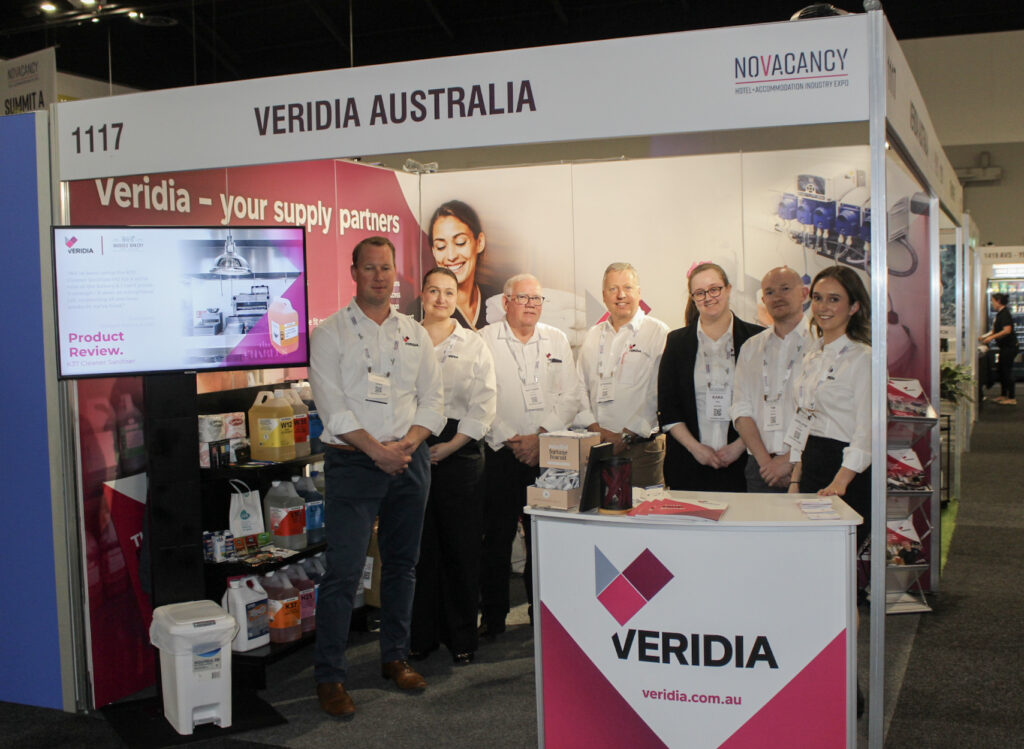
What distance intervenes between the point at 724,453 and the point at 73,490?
248 centimetres

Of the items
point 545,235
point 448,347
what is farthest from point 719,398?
point 545,235

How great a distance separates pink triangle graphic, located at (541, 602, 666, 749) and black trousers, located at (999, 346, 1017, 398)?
39.2 feet

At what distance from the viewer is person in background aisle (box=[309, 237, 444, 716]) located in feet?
10.3

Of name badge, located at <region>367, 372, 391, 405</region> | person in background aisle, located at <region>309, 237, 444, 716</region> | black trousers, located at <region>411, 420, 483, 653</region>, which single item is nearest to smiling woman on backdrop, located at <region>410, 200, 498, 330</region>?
black trousers, located at <region>411, 420, 483, 653</region>

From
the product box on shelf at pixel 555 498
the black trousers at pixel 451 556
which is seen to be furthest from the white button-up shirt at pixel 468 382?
the product box on shelf at pixel 555 498

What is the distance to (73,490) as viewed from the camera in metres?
3.15

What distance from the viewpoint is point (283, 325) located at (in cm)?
326

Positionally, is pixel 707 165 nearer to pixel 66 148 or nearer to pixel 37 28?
pixel 66 148

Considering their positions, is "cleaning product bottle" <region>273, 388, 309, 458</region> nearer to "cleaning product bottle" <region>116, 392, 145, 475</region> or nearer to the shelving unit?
"cleaning product bottle" <region>116, 392, 145, 475</region>

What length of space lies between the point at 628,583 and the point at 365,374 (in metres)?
1.30

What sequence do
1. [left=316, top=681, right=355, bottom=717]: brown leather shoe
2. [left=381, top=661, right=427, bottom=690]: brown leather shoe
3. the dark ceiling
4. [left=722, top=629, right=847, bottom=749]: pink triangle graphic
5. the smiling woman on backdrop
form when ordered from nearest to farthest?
[left=722, top=629, right=847, bottom=749]: pink triangle graphic, [left=316, top=681, right=355, bottom=717]: brown leather shoe, [left=381, top=661, right=427, bottom=690]: brown leather shoe, the smiling woman on backdrop, the dark ceiling

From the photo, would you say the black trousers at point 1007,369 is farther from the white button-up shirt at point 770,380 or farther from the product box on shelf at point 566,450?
the product box on shelf at point 566,450

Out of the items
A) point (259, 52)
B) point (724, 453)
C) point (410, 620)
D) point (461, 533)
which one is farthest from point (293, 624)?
point (259, 52)

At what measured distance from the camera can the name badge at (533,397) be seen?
3990mm
